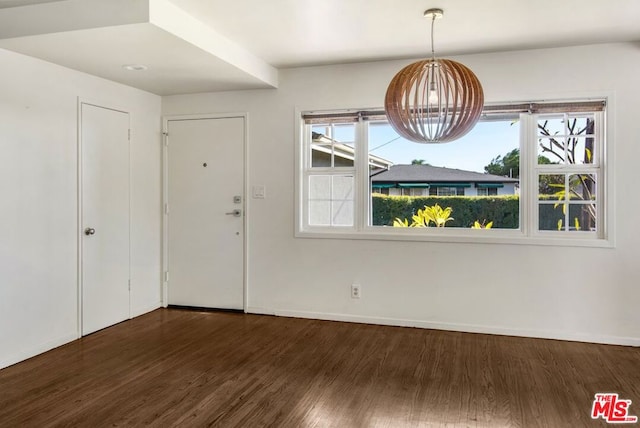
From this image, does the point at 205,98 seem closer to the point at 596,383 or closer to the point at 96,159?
the point at 96,159

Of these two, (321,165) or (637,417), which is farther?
(321,165)

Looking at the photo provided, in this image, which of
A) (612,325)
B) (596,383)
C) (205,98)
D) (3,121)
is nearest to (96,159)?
(3,121)

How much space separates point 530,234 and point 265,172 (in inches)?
100

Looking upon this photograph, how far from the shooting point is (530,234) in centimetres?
400

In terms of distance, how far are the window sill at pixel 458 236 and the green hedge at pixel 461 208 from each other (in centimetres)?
9

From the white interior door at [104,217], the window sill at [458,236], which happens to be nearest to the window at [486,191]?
the window sill at [458,236]

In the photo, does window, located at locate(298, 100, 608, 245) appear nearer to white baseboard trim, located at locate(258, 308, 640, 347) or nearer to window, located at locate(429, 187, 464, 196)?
window, located at locate(429, 187, 464, 196)

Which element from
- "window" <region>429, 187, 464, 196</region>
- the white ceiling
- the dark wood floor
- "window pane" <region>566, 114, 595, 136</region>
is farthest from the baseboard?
"window pane" <region>566, 114, 595, 136</region>

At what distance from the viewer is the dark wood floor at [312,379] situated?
2574 mm

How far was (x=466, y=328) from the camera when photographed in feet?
13.6

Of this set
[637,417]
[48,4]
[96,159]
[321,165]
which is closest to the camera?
[637,417]

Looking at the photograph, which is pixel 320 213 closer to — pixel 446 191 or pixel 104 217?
pixel 446 191

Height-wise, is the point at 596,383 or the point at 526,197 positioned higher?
the point at 526,197

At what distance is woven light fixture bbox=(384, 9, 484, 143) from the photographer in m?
2.88
